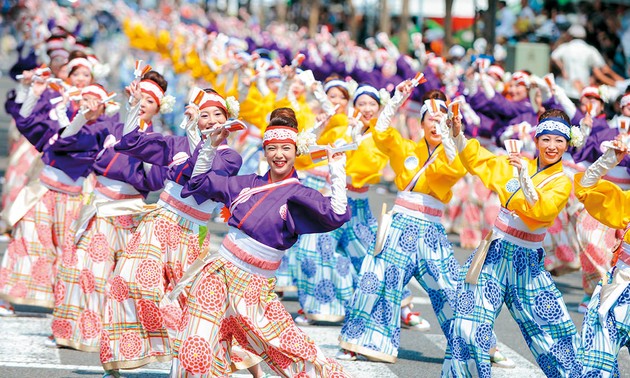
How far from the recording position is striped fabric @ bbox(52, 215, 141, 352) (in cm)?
882

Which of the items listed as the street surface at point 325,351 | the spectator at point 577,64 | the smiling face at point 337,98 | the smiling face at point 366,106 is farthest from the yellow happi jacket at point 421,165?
the spectator at point 577,64

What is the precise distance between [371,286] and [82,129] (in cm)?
232

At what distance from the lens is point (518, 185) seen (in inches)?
304

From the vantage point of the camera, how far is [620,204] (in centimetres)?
746

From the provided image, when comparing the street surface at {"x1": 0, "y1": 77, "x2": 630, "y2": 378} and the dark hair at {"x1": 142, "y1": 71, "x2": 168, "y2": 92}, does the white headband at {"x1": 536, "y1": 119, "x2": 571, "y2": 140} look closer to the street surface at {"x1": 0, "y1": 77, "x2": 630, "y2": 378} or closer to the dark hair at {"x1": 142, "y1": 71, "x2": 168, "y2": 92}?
the street surface at {"x1": 0, "y1": 77, "x2": 630, "y2": 378}

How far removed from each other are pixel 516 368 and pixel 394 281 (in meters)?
1.05

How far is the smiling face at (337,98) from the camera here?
1137cm

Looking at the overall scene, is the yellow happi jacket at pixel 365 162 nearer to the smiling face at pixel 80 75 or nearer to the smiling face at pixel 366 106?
the smiling face at pixel 366 106

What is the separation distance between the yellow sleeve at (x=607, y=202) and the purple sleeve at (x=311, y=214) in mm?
1437

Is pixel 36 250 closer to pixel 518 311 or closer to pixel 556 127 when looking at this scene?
pixel 518 311

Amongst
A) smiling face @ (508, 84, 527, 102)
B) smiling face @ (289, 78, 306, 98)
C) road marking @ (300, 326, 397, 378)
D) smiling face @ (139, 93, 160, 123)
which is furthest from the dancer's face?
smiling face @ (508, 84, 527, 102)

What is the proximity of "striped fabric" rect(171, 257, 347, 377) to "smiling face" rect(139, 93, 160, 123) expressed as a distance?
1.96 metres

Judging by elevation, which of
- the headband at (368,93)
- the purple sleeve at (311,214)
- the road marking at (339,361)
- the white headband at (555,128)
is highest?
the headband at (368,93)

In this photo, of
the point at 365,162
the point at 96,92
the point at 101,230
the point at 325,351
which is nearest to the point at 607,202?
the point at 325,351
